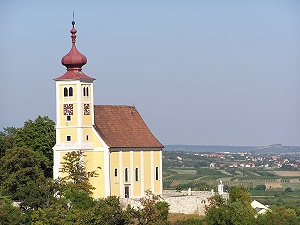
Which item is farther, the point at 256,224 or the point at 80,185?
the point at 80,185

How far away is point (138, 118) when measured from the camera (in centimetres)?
7681

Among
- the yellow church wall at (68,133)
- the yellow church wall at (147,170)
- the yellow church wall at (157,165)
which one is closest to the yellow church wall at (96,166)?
the yellow church wall at (68,133)

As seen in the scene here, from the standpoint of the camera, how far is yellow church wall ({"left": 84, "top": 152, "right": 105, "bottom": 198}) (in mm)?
71750

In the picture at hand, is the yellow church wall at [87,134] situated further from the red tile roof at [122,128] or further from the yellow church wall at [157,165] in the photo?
the yellow church wall at [157,165]

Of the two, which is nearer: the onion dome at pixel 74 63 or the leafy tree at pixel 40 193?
the leafy tree at pixel 40 193

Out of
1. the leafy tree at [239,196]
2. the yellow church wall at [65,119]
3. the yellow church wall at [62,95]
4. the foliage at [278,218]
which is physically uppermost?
the yellow church wall at [62,95]

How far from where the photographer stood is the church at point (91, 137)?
71.4 metres

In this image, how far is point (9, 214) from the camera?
61094 mm

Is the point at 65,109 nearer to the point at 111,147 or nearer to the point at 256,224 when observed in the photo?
the point at 111,147

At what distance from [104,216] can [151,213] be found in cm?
417

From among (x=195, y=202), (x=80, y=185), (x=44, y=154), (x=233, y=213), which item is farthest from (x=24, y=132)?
(x=233, y=213)

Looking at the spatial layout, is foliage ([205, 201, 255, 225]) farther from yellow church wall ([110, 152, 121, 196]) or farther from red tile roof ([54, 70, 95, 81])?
red tile roof ([54, 70, 95, 81])

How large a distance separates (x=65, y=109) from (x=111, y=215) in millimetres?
12372

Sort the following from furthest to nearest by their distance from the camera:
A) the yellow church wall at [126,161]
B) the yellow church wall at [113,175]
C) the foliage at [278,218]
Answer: the yellow church wall at [126,161] < the yellow church wall at [113,175] < the foliage at [278,218]
